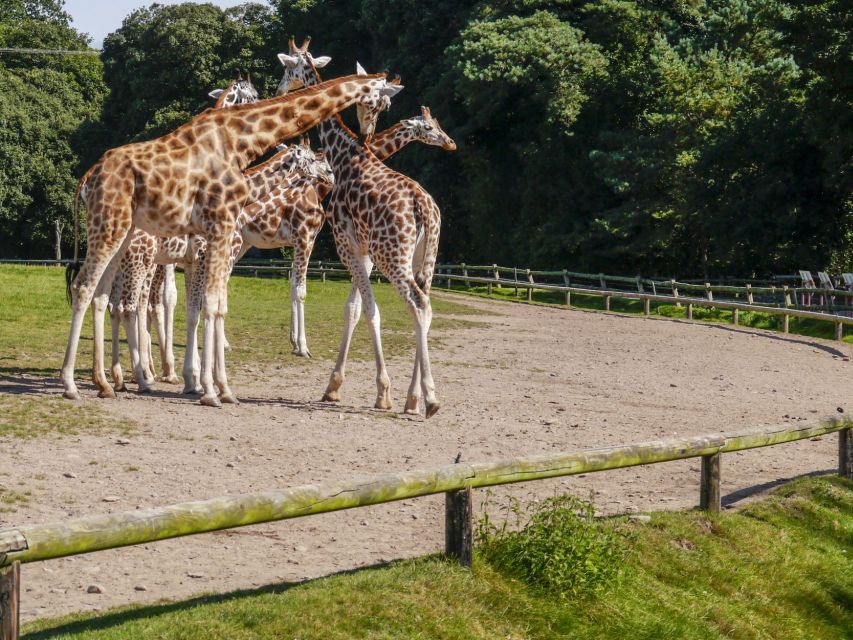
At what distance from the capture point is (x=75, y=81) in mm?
68312

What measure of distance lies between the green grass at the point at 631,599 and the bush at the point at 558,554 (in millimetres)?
78

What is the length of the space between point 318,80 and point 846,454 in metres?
8.13

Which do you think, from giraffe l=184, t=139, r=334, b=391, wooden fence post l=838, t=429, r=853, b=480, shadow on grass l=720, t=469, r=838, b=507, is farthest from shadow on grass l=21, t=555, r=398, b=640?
giraffe l=184, t=139, r=334, b=391

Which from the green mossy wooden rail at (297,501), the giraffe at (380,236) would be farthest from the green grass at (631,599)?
the giraffe at (380,236)

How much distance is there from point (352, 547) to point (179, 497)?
1.72 meters

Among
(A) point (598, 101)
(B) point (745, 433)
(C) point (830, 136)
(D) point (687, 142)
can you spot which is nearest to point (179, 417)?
(B) point (745, 433)

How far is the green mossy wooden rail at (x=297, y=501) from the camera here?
5488mm

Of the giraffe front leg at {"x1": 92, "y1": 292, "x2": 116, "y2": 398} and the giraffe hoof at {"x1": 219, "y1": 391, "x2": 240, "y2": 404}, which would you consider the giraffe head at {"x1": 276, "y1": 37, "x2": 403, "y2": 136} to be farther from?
the giraffe front leg at {"x1": 92, "y1": 292, "x2": 116, "y2": 398}

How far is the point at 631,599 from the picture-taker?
782 centimetres

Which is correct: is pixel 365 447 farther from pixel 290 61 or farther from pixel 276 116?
pixel 290 61

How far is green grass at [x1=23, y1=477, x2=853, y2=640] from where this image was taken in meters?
6.36

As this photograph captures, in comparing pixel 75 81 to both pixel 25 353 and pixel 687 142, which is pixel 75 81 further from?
pixel 25 353

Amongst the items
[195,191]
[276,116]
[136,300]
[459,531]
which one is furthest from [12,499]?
[276,116]

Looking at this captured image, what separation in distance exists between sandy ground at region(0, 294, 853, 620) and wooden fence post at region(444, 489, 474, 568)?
579 millimetres
